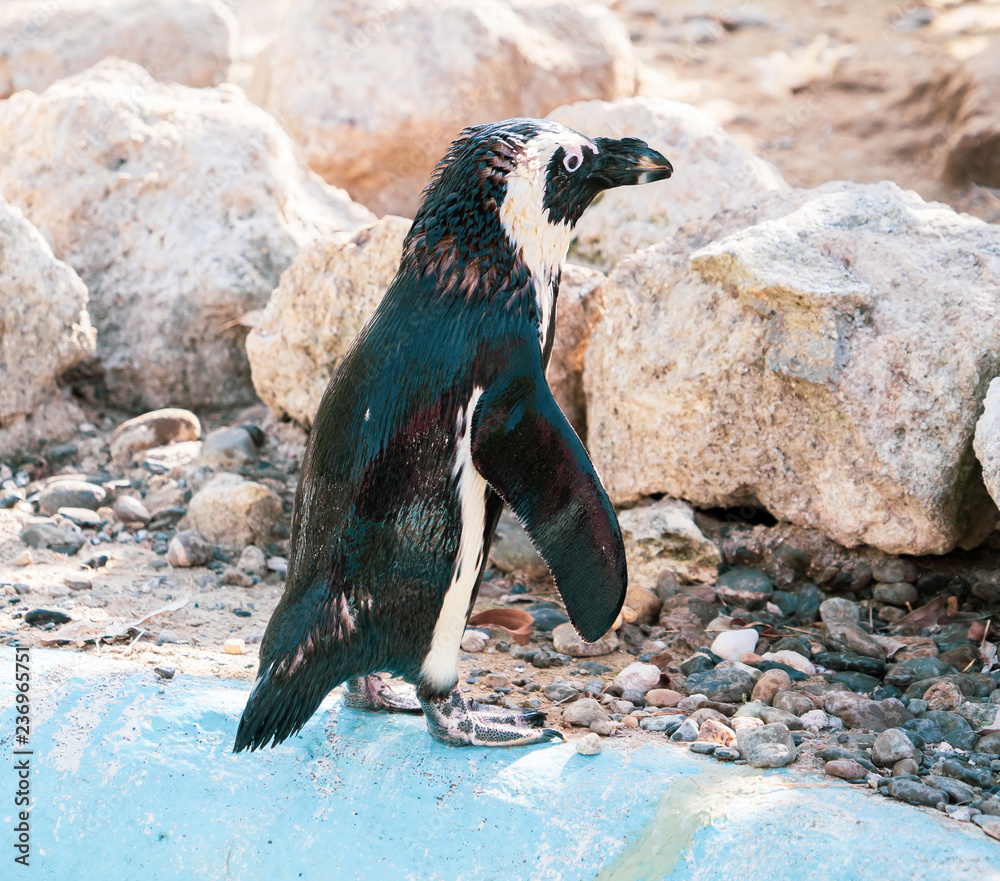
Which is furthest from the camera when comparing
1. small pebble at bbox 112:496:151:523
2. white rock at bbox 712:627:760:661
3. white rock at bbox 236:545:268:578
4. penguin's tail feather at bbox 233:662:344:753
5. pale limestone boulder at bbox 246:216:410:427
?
pale limestone boulder at bbox 246:216:410:427

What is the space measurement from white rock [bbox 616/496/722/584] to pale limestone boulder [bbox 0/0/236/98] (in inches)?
211

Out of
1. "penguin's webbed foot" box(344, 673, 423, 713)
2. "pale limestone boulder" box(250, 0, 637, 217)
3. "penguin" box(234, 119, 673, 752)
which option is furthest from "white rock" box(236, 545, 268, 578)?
"pale limestone boulder" box(250, 0, 637, 217)

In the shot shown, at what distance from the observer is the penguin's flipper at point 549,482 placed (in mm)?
1997

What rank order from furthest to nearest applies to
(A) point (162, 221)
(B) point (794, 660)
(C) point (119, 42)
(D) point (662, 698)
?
(C) point (119, 42) → (A) point (162, 221) → (B) point (794, 660) → (D) point (662, 698)

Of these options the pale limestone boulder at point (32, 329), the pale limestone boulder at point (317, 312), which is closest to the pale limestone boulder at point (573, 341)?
the pale limestone boulder at point (317, 312)

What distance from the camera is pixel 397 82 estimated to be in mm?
6527

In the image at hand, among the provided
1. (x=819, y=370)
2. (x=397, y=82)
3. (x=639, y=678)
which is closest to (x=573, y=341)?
(x=819, y=370)

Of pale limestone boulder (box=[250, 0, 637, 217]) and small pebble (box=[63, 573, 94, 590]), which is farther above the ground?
pale limestone boulder (box=[250, 0, 637, 217])

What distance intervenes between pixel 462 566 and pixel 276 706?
1.44 feet

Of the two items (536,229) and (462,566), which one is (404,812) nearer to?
(462,566)

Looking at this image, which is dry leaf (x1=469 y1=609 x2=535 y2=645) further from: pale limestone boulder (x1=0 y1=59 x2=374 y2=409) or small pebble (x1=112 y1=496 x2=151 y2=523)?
pale limestone boulder (x1=0 y1=59 x2=374 y2=409)

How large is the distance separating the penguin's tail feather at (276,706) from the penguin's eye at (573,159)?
108 cm

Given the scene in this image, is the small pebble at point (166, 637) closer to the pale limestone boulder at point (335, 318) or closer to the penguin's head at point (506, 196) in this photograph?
the pale limestone boulder at point (335, 318)

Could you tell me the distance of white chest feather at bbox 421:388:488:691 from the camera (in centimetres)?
204
